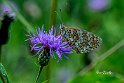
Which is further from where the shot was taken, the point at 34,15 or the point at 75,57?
the point at 34,15

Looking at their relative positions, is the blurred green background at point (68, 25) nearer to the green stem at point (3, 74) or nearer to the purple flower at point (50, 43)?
the purple flower at point (50, 43)

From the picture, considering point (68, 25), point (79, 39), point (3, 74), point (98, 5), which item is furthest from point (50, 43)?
point (98, 5)

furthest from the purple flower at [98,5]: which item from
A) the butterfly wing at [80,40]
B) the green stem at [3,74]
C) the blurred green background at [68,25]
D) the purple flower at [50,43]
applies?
the green stem at [3,74]

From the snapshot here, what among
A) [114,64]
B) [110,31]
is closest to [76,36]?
[114,64]

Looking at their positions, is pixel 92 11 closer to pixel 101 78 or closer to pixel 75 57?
pixel 75 57

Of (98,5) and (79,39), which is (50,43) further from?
(98,5)
